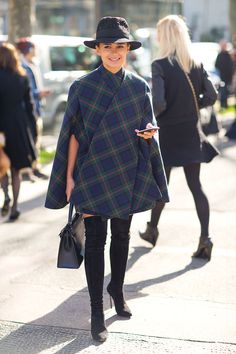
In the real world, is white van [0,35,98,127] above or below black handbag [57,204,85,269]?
below

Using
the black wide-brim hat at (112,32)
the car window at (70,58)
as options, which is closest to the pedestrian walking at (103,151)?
the black wide-brim hat at (112,32)

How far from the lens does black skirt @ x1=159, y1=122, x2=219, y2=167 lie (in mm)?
5809

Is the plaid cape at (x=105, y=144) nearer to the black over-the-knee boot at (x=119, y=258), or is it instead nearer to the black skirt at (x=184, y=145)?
the black over-the-knee boot at (x=119, y=258)

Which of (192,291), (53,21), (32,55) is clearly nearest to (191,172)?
(192,291)

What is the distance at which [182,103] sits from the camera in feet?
19.0

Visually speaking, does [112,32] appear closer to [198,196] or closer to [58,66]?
[198,196]

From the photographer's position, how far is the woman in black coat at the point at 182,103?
568cm

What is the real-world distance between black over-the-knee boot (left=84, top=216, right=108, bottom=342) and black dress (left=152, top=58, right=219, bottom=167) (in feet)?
5.44

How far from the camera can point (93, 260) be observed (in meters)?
4.26

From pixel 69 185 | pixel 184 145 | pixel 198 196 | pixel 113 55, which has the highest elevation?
pixel 113 55

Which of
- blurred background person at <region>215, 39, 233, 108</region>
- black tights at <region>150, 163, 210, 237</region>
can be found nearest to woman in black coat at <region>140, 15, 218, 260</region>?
black tights at <region>150, 163, 210, 237</region>

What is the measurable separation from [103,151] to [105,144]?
4cm

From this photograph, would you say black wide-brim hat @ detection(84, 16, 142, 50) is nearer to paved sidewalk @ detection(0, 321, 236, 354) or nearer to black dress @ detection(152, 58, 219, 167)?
black dress @ detection(152, 58, 219, 167)

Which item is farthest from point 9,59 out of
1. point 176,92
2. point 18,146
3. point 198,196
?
point 198,196
